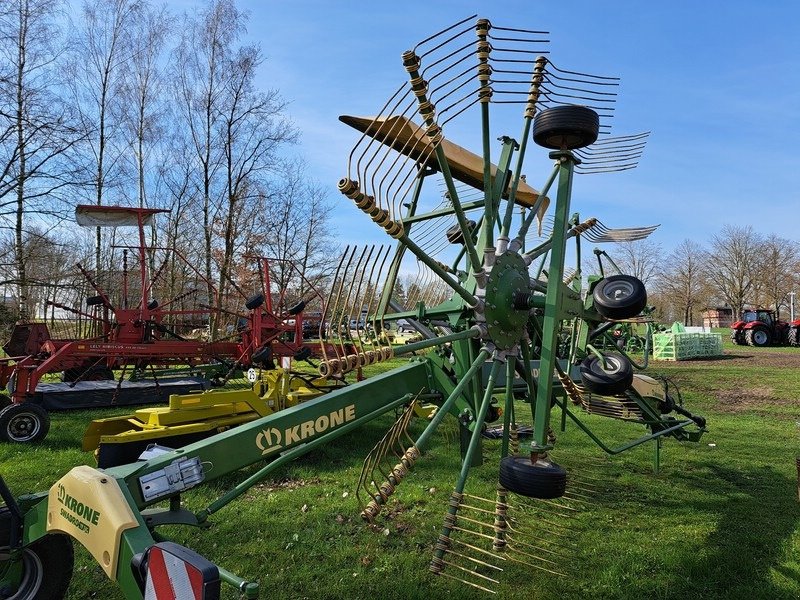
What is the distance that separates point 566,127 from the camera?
10.8ft

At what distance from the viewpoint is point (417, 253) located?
316 centimetres

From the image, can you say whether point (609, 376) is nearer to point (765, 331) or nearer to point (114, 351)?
point (114, 351)

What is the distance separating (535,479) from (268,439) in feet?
4.76

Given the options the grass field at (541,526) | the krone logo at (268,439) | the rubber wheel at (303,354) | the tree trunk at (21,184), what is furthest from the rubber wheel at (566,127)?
the tree trunk at (21,184)

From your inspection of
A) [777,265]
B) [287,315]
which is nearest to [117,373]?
[287,315]

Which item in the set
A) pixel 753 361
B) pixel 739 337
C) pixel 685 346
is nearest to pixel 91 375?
pixel 685 346

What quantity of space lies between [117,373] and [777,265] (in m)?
60.6

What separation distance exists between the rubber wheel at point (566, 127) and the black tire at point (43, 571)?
3.63 m

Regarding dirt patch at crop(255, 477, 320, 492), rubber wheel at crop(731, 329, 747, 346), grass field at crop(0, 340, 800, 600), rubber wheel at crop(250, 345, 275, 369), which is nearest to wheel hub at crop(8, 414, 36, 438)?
grass field at crop(0, 340, 800, 600)

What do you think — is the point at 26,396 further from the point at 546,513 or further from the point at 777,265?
the point at 777,265

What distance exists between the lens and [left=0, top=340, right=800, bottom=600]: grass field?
403cm

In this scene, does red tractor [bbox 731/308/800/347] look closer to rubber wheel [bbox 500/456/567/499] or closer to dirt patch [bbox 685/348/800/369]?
dirt patch [bbox 685/348/800/369]

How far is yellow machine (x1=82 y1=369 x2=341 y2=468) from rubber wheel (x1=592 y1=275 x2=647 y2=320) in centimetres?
318

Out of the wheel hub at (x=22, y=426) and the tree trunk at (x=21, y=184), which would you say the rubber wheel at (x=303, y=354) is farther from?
Answer: the tree trunk at (x=21, y=184)
